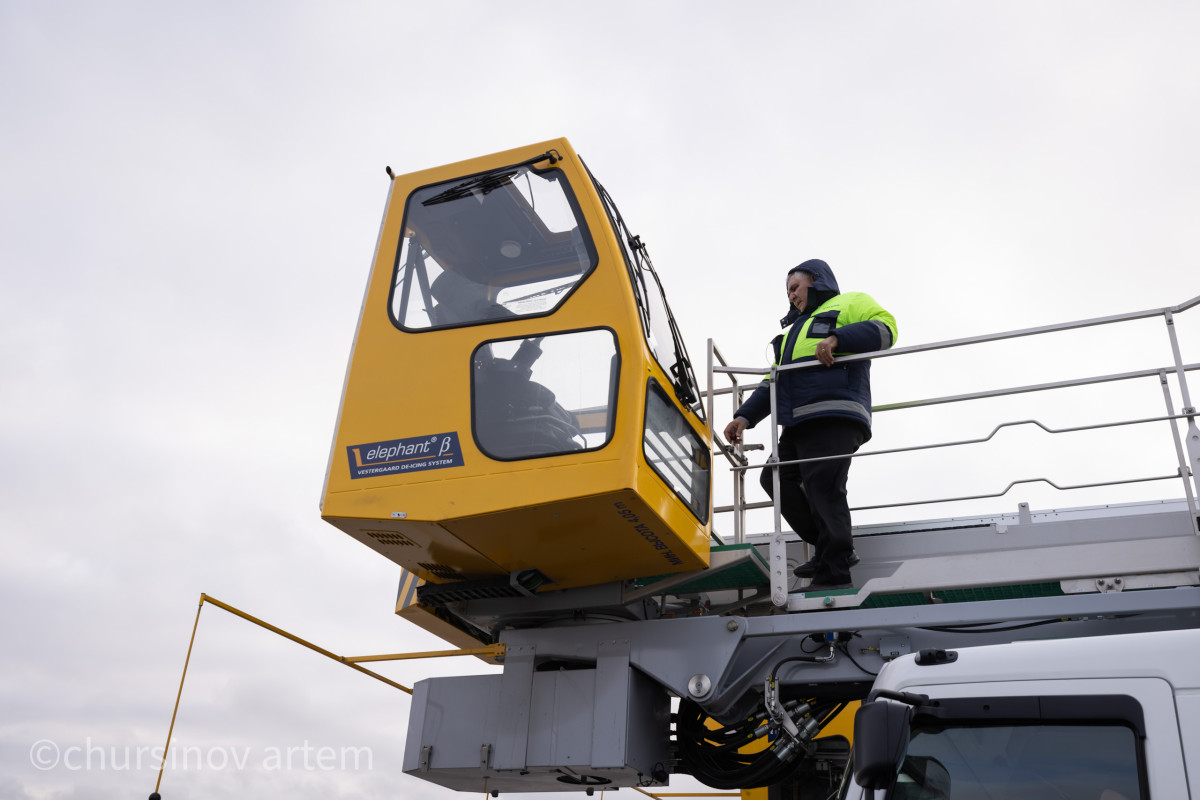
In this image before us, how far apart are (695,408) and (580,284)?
110 centimetres

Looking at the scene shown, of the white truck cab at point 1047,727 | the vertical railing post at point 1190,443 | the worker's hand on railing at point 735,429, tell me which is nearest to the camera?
the white truck cab at point 1047,727

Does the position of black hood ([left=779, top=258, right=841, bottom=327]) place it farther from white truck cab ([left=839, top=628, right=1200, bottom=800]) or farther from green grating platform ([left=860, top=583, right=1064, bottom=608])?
white truck cab ([left=839, top=628, right=1200, bottom=800])

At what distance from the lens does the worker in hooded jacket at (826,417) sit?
541cm

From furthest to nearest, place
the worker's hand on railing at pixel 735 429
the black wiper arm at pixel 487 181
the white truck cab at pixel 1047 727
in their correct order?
the worker's hand on railing at pixel 735 429 < the black wiper arm at pixel 487 181 < the white truck cab at pixel 1047 727

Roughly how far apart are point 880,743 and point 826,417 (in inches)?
99.3

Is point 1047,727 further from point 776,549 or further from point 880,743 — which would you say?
point 776,549

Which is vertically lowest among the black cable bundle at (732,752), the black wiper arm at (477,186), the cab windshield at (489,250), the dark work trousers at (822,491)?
the black cable bundle at (732,752)

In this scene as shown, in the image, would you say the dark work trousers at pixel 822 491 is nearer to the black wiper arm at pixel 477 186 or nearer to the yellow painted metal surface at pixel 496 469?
the yellow painted metal surface at pixel 496 469

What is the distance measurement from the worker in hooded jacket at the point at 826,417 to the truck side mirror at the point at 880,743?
2014 mm

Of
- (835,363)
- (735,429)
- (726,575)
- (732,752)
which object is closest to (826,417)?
(835,363)

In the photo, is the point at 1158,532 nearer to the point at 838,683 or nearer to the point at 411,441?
the point at 838,683

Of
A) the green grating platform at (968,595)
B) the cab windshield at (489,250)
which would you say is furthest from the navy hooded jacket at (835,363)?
the cab windshield at (489,250)

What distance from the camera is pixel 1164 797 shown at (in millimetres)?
3111

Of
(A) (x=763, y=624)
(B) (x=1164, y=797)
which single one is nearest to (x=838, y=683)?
(A) (x=763, y=624)
